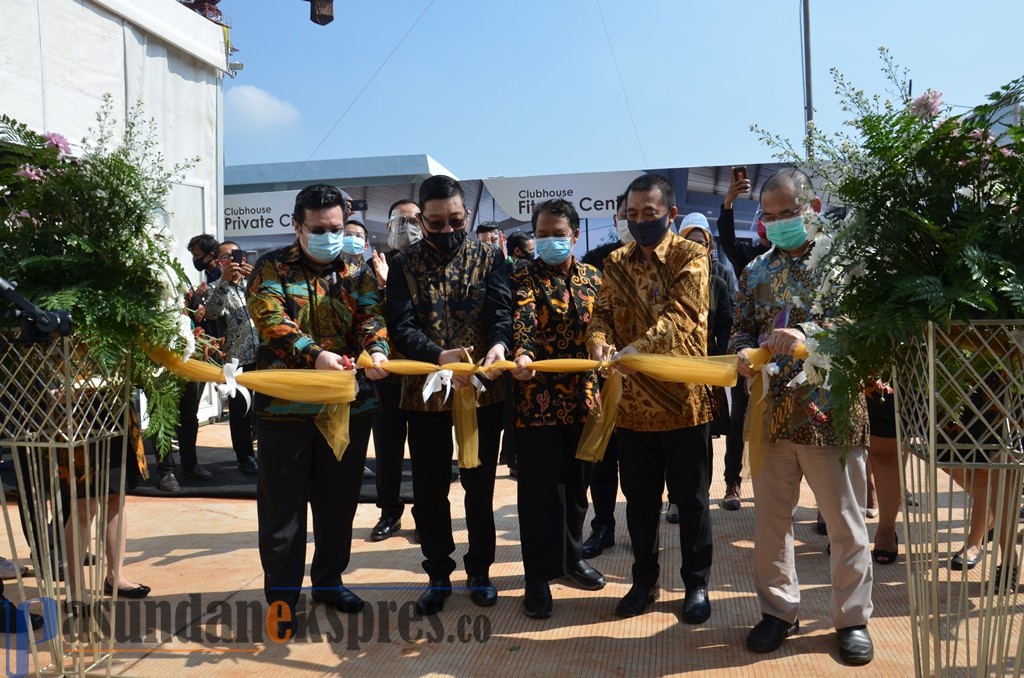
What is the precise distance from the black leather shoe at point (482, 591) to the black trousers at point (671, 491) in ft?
2.31

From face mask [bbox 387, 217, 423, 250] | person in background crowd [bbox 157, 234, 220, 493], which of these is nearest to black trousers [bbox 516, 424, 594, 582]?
face mask [bbox 387, 217, 423, 250]

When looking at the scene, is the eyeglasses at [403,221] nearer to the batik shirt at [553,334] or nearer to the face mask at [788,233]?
the batik shirt at [553,334]

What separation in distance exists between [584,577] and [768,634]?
1.09 meters

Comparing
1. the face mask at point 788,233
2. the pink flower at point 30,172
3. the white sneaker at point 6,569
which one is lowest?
the white sneaker at point 6,569

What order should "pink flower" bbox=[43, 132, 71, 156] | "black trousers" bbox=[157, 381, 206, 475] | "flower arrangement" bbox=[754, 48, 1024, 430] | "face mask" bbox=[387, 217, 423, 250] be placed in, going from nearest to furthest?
"flower arrangement" bbox=[754, 48, 1024, 430] < "pink flower" bbox=[43, 132, 71, 156] < "face mask" bbox=[387, 217, 423, 250] < "black trousers" bbox=[157, 381, 206, 475]

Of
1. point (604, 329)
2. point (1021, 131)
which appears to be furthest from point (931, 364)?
point (604, 329)

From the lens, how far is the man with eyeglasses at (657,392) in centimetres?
371

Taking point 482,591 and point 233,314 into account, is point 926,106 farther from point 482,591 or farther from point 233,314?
point 233,314

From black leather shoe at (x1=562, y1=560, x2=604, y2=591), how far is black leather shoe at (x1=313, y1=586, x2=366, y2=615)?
3.51ft

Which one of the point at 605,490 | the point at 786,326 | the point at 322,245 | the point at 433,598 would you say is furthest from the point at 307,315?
the point at 605,490

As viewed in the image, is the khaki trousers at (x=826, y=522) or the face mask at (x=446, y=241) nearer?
the khaki trousers at (x=826, y=522)

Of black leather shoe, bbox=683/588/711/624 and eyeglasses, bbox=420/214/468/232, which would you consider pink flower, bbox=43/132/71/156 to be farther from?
black leather shoe, bbox=683/588/711/624

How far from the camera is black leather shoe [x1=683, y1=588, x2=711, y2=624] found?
3.75m

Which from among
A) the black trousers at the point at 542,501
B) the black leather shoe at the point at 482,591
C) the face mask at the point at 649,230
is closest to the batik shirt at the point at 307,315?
the black trousers at the point at 542,501
